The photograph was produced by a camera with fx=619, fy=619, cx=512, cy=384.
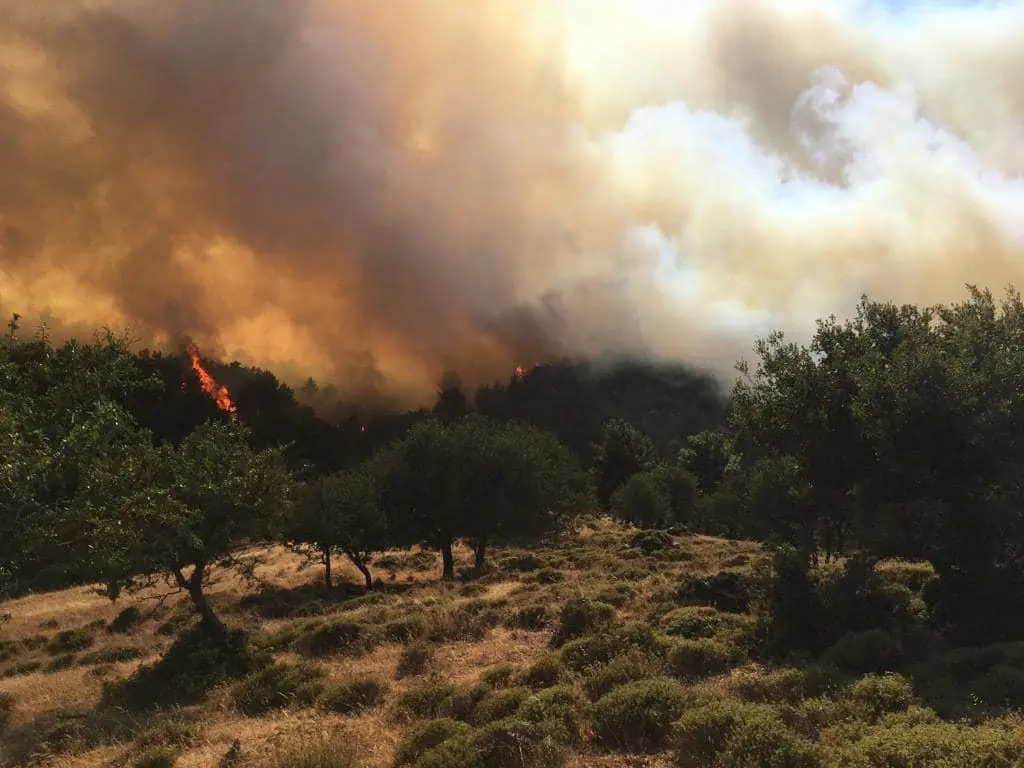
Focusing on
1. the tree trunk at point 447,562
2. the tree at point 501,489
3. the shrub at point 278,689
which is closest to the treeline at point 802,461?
the shrub at point 278,689

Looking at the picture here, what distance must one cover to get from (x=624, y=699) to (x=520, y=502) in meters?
40.2

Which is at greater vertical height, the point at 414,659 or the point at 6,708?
the point at 414,659

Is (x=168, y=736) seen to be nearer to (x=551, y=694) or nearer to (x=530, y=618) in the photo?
(x=551, y=694)

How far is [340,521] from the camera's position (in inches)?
1732

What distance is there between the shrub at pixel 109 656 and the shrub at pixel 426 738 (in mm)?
22896

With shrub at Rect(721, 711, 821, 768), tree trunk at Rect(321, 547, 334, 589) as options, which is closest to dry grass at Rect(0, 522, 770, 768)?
shrub at Rect(721, 711, 821, 768)

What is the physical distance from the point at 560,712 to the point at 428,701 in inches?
150

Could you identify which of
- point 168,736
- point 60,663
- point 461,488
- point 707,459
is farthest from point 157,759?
point 707,459

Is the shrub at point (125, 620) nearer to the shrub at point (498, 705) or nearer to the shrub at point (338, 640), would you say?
the shrub at point (338, 640)

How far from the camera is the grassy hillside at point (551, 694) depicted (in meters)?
11.2

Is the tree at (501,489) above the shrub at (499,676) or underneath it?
Result: above

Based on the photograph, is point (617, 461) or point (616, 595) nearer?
point (616, 595)

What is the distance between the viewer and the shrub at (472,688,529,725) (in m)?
13.6

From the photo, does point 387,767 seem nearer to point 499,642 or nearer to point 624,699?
point 624,699
